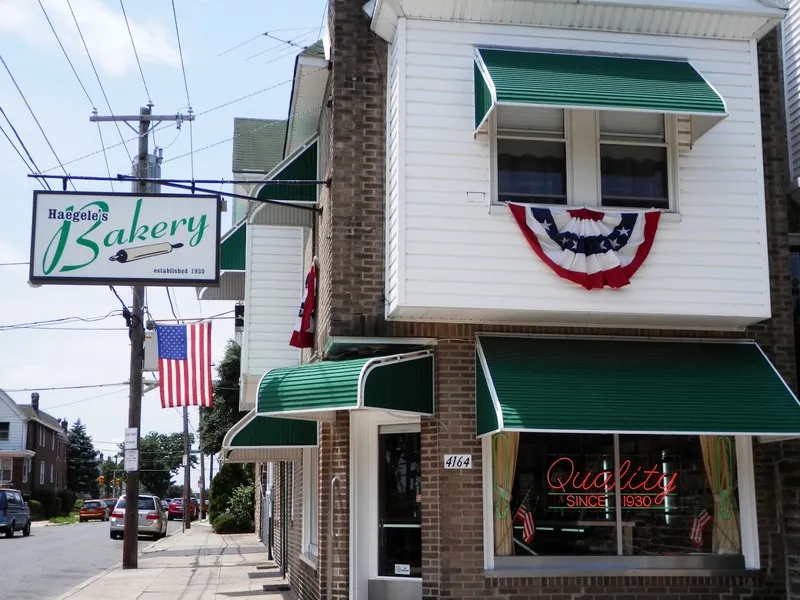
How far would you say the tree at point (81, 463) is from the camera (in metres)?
97.6

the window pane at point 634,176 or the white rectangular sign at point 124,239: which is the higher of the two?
the window pane at point 634,176

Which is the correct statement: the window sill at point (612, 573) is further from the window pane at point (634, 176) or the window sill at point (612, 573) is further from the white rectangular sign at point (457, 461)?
the window pane at point (634, 176)

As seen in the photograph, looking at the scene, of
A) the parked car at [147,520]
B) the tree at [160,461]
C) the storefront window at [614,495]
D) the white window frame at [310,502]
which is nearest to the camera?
the storefront window at [614,495]

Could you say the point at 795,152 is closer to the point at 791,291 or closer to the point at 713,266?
the point at 791,291

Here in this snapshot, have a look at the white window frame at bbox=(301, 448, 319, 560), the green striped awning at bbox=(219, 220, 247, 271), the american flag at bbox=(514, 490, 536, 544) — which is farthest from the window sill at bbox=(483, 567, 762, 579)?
the green striped awning at bbox=(219, 220, 247, 271)

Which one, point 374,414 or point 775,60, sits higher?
point 775,60

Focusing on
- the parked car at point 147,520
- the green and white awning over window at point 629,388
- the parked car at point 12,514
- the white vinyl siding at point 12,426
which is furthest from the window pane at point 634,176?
the white vinyl siding at point 12,426

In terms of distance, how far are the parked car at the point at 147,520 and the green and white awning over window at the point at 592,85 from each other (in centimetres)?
2904

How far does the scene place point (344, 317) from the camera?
36.3 feet

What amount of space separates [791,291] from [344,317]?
5.68m

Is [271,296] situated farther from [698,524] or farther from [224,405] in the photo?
[224,405]

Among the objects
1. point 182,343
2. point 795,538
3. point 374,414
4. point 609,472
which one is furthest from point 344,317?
point 182,343

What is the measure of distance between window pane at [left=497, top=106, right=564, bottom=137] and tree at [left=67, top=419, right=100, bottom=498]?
92.5 m

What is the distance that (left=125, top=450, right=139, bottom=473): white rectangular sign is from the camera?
21.7 m
